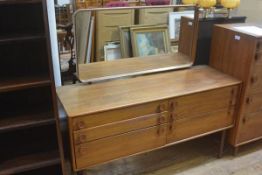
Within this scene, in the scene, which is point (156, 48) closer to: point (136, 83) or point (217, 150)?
point (136, 83)

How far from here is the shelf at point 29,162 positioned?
1.50 m

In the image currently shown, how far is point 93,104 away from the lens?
5.27 ft

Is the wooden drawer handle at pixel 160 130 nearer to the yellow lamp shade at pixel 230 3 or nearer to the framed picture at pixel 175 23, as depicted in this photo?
the framed picture at pixel 175 23

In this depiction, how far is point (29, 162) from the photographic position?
1.54 m

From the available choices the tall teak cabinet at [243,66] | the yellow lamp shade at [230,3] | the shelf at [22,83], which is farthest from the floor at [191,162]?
the yellow lamp shade at [230,3]

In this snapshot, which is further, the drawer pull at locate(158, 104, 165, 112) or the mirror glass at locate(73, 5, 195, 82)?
the mirror glass at locate(73, 5, 195, 82)

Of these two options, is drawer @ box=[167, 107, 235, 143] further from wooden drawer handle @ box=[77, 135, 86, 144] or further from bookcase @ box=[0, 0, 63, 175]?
bookcase @ box=[0, 0, 63, 175]

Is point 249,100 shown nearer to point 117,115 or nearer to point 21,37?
point 117,115

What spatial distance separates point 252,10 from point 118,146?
205 centimetres

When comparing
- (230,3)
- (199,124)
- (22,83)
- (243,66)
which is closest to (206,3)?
(230,3)

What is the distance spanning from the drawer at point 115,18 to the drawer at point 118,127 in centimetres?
116

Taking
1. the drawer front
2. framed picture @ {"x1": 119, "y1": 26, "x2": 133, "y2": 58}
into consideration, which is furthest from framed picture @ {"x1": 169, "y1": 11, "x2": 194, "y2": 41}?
the drawer front

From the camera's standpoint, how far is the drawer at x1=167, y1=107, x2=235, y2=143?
187 cm

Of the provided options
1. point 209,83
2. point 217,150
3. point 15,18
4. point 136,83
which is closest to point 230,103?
point 209,83
